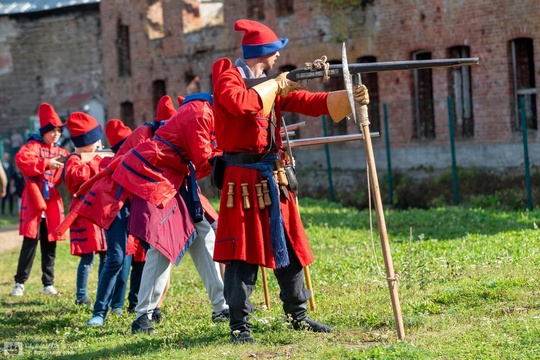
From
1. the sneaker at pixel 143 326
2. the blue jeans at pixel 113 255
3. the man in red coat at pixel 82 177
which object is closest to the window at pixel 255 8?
the man in red coat at pixel 82 177

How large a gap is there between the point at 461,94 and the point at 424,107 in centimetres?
108

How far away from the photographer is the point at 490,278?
29.4 ft

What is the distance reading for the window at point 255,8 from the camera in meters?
29.2

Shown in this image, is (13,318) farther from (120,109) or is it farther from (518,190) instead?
(120,109)

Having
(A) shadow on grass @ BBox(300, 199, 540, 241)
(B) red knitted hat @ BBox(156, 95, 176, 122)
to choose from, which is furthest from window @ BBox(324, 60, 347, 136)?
(B) red knitted hat @ BBox(156, 95, 176, 122)

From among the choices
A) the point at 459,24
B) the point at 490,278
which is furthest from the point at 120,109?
the point at 490,278

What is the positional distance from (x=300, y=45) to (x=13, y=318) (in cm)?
1818

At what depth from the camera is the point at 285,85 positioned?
7.40 metres

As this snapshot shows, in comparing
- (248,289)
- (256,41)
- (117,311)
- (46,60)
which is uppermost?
(46,60)

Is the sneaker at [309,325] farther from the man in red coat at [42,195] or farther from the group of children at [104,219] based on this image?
the man in red coat at [42,195]

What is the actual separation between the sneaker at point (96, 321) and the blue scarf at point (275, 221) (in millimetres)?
2575

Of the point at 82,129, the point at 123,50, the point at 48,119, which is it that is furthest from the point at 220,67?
the point at 123,50

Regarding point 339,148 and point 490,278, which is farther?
point 339,148

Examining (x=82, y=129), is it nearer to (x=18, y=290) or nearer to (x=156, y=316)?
(x=156, y=316)
